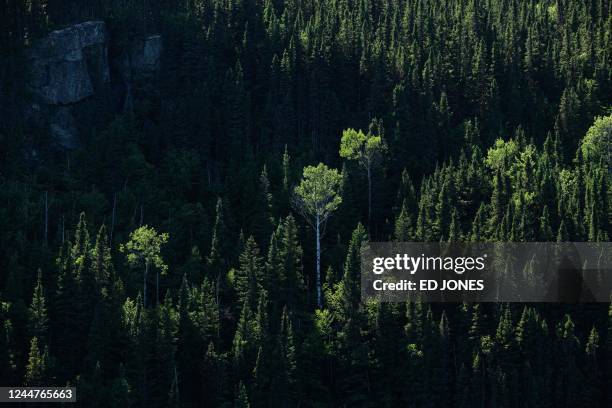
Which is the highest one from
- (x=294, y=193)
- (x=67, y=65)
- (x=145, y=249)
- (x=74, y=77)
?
(x=67, y=65)

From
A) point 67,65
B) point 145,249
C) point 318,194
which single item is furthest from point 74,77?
point 318,194

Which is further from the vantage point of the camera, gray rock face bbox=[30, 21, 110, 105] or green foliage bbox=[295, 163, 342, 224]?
gray rock face bbox=[30, 21, 110, 105]

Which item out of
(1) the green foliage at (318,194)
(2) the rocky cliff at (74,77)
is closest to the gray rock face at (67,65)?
(2) the rocky cliff at (74,77)

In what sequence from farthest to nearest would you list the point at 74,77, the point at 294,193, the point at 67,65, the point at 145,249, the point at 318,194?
the point at 67,65
the point at 74,77
the point at 294,193
the point at 318,194
the point at 145,249

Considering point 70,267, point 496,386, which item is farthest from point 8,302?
point 496,386

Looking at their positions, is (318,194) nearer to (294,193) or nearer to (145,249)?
(294,193)

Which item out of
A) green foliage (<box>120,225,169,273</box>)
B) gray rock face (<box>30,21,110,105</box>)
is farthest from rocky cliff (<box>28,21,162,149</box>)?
green foliage (<box>120,225,169,273</box>)

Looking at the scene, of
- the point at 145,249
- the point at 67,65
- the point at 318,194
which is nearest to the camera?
the point at 145,249

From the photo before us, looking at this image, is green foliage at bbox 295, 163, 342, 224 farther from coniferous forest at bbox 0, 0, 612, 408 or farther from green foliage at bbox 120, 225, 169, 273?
green foliage at bbox 120, 225, 169, 273
